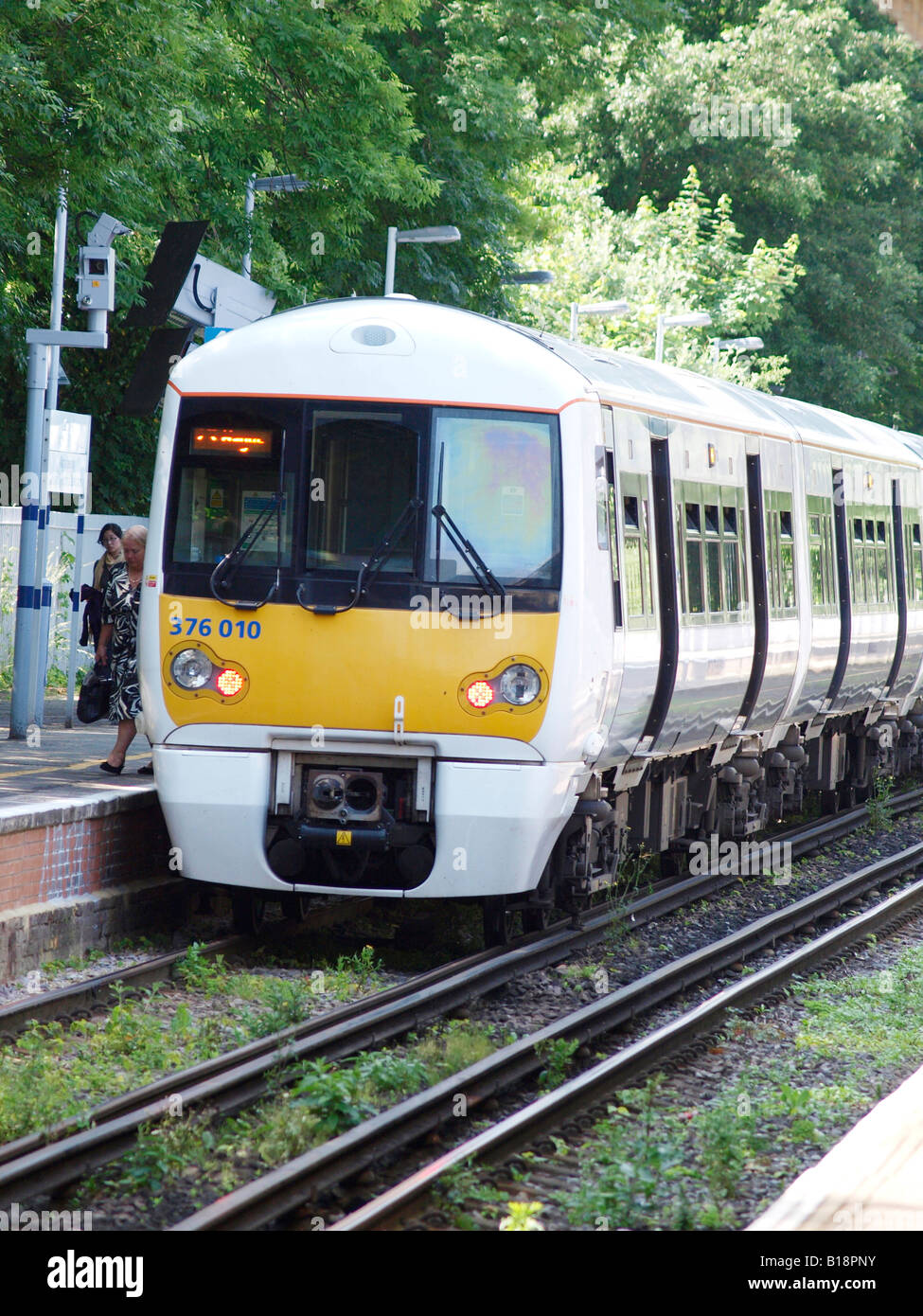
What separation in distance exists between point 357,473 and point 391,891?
6.88 ft

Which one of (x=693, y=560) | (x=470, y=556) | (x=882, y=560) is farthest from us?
(x=882, y=560)

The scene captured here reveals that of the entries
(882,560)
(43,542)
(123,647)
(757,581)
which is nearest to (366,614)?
(123,647)

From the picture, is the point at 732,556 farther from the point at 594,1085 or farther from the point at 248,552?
the point at 594,1085

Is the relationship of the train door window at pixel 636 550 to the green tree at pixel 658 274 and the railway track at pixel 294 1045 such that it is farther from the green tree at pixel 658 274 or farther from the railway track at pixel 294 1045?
the green tree at pixel 658 274

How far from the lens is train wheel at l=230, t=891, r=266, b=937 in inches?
388

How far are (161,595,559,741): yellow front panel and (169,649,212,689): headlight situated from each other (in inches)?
3.9

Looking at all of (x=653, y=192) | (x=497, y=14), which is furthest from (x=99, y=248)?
(x=653, y=192)

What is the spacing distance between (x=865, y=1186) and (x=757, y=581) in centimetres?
811

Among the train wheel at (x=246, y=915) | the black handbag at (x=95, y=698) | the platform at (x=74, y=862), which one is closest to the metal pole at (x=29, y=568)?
the black handbag at (x=95, y=698)

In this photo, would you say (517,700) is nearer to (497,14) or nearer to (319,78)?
(319,78)

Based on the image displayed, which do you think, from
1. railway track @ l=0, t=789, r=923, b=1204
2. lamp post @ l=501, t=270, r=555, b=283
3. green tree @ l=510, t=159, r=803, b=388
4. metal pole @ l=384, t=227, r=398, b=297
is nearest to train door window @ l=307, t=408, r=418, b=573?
railway track @ l=0, t=789, r=923, b=1204

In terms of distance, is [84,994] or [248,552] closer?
[84,994]

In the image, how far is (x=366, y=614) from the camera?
9117 millimetres

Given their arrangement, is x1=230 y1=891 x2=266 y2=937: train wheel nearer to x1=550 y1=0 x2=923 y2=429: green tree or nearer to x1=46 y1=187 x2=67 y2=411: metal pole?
x1=46 y1=187 x2=67 y2=411: metal pole
